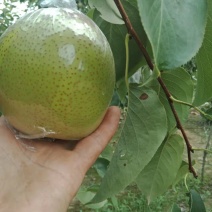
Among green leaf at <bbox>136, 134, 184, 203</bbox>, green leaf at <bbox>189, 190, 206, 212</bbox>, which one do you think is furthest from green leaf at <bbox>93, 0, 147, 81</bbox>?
green leaf at <bbox>189, 190, 206, 212</bbox>

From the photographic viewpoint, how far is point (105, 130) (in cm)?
121

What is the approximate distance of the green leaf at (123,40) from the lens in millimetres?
1150

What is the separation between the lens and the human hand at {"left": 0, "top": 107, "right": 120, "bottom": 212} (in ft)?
3.89

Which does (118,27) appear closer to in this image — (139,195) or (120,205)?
(120,205)

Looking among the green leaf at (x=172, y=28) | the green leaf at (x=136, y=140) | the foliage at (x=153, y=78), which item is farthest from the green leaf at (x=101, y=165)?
the green leaf at (x=172, y=28)

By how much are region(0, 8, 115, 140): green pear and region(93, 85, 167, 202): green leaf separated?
Result: 0.13 m

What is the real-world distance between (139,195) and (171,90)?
3740 mm

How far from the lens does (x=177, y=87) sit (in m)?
1.36


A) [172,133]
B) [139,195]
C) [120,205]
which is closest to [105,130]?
[172,133]

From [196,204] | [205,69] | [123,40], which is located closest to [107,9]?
[123,40]

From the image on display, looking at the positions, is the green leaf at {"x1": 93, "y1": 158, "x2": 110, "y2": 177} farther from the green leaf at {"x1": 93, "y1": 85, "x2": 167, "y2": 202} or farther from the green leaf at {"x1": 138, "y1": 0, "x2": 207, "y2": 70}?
the green leaf at {"x1": 138, "y1": 0, "x2": 207, "y2": 70}

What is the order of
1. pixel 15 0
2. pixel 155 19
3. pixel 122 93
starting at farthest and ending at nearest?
1. pixel 15 0
2. pixel 122 93
3. pixel 155 19

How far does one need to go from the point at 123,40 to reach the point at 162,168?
1.46 ft

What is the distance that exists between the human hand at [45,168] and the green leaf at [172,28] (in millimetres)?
468
